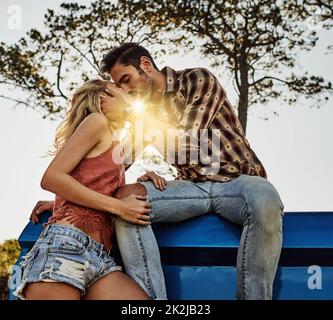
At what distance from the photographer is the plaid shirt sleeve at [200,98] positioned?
237 centimetres

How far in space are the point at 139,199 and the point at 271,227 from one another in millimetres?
496

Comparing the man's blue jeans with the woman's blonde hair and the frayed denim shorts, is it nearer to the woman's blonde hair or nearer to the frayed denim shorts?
the frayed denim shorts

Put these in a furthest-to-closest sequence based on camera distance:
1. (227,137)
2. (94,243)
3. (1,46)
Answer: (1,46)
(227,137)
(94,243)

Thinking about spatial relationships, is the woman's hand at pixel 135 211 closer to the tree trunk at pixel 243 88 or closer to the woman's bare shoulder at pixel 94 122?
the woman's bare shoulder at pixel 94 122

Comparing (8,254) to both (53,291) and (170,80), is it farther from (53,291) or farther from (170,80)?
(53,291)

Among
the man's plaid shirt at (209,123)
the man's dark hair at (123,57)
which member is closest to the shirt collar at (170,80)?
the man's plaid shirt at (209,123)

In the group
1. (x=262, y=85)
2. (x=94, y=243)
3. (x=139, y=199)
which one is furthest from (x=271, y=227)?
(x=262, y=85)

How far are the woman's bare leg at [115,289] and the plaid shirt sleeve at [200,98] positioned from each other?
73cm

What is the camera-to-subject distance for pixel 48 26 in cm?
982

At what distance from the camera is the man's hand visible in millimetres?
2197

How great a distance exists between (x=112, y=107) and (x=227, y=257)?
2.56 ft

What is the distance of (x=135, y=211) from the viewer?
6.35 feet

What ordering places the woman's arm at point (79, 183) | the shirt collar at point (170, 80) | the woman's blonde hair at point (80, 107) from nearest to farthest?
the woman's arm at point (79, 183) → the woman's blonde hair at point (80, 107) → the shirt collar at point (170, 80)

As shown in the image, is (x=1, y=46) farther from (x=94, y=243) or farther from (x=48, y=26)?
(x=94, y=243)
